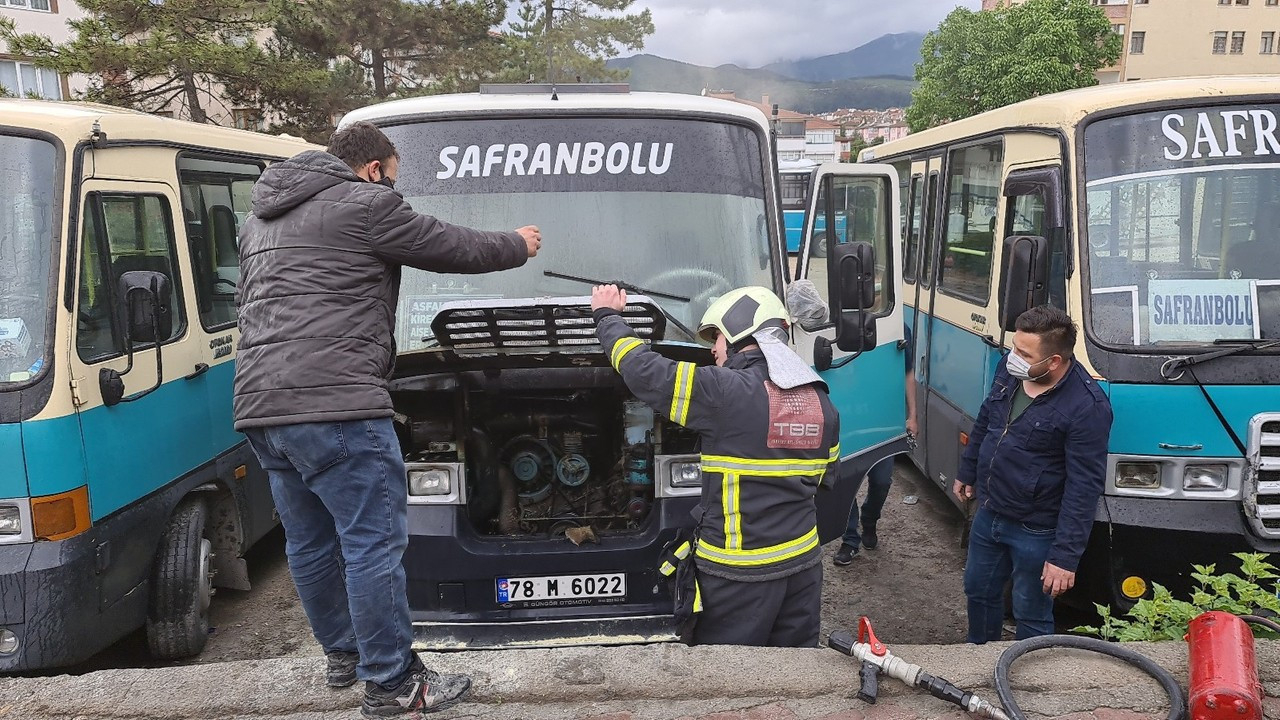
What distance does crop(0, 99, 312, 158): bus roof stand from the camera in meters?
4.05

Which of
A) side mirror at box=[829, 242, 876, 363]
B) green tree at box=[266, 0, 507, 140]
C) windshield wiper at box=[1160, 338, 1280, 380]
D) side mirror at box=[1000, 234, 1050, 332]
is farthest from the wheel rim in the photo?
green tree at box=[266, 0, 507, 140]

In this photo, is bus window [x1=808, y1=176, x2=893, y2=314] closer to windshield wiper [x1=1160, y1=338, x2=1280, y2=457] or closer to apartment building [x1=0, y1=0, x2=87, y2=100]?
windshield wiper [x1=1160, y1=338, x2=1280, y2=457]

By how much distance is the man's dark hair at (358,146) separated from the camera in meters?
3.19

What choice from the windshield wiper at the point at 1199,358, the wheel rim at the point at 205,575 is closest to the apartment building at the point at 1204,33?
the windshield wiper at the point at 1199,358

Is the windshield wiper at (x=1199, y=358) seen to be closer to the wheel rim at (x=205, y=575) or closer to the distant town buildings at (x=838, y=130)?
the wheel rim at (x=205, y=575)

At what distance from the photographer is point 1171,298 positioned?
4.50 m

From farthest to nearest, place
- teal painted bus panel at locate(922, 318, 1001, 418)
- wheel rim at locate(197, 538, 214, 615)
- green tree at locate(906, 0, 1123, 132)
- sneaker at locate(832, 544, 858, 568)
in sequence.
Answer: green tree at locate(906, 0, 1123, 132) → sneaker at locate(832, 544, 858, 568) → teal painted bus panel at locate(922, 318, 1001, 418) → wheel rim at locate(197, 538, 214, 615)

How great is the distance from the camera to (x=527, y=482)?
441 centimetres

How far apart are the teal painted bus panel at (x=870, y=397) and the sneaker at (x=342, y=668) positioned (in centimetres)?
272

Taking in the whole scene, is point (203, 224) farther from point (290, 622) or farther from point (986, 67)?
point (986, 67)

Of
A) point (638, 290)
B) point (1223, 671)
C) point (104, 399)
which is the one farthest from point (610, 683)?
point (104, 399)

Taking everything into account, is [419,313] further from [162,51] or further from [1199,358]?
[162,51]

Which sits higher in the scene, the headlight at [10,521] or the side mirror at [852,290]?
the side mirror at [852,290]

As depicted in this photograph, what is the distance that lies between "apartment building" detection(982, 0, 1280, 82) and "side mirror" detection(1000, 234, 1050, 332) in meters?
59.8
